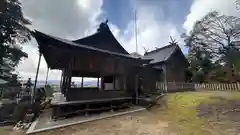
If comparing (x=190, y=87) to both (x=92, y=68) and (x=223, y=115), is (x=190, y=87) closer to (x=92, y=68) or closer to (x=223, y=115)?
(x=223, y=115)

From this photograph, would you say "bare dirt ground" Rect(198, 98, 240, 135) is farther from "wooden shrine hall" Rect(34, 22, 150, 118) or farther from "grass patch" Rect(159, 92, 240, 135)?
"wooden shrine hall" Rect(34, 22, 150, 118)

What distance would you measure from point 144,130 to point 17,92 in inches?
532

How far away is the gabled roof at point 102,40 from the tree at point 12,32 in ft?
26.4

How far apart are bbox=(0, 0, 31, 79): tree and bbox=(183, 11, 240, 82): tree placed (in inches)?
964

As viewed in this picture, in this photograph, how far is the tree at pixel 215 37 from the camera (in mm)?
20750

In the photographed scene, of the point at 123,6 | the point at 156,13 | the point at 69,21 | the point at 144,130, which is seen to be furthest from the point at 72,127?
the point at 156,13

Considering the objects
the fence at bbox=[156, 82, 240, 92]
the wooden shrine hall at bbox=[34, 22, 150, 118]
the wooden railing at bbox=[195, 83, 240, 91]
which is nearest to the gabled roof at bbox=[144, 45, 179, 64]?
the fence at bbox=[156, 82, 240, 92]

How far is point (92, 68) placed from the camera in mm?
8539

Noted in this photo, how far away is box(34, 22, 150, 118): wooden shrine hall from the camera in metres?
7.01

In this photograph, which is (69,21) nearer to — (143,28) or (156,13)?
(156,13)

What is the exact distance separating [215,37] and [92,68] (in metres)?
23.1

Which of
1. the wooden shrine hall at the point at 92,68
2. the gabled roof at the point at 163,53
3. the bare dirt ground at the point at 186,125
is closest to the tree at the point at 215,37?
the gabled roof at the point at 163,53

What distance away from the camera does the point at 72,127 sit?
5664 millimetres

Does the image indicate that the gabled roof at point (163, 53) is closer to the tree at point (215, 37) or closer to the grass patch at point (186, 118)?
the tree at point (215, 37)
